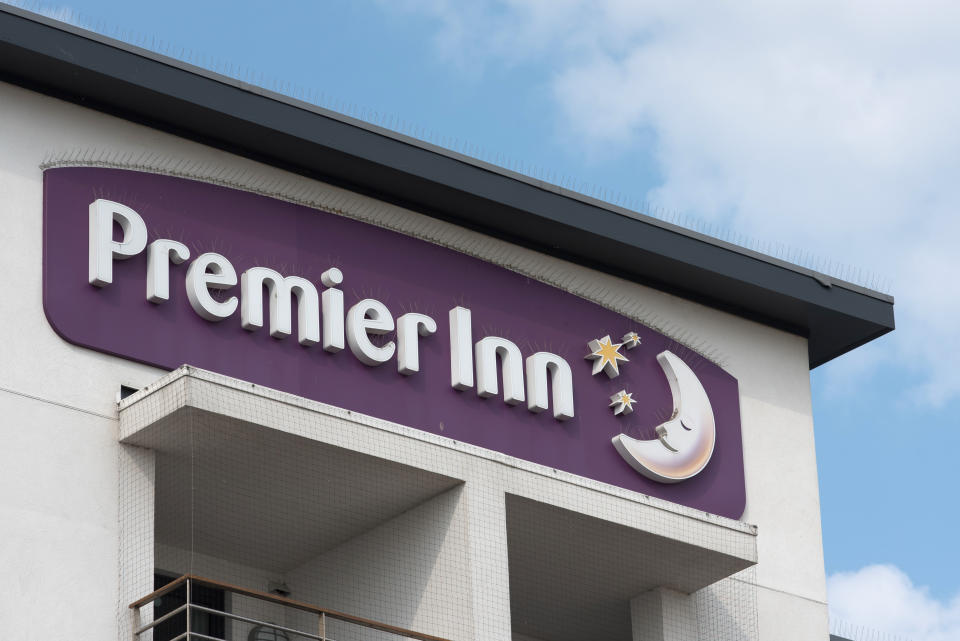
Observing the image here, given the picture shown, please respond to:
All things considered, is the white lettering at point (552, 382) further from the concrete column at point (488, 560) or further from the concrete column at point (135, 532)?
the concrete column at point (135, 532)

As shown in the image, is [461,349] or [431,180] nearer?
[461,349]

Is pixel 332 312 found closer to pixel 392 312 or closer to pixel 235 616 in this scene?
pixel 392 312

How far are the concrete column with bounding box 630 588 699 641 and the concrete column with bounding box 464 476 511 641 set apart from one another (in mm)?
2899

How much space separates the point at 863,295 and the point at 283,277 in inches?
402

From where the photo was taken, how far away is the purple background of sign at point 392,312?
81.1ft

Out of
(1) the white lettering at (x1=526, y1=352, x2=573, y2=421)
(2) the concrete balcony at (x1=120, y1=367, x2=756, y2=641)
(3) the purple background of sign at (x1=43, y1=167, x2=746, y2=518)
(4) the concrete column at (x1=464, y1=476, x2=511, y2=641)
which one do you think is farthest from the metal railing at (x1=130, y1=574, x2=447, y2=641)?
(1) the white lettering at (x1=526, y1=352, x2=573, y2=421)

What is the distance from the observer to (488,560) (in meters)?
25.3

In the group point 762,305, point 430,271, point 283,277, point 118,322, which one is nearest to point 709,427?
point 762,305

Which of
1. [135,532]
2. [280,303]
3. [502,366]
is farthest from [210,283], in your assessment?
[502,366]

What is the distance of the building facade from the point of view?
23.8 meters

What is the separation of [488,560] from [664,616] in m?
3.46

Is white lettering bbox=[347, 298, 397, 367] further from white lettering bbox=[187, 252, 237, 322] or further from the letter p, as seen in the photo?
the letter p

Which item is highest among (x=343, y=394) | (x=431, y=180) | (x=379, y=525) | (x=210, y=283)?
(x=431, y=180)

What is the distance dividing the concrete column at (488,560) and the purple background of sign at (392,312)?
4.98 ft
